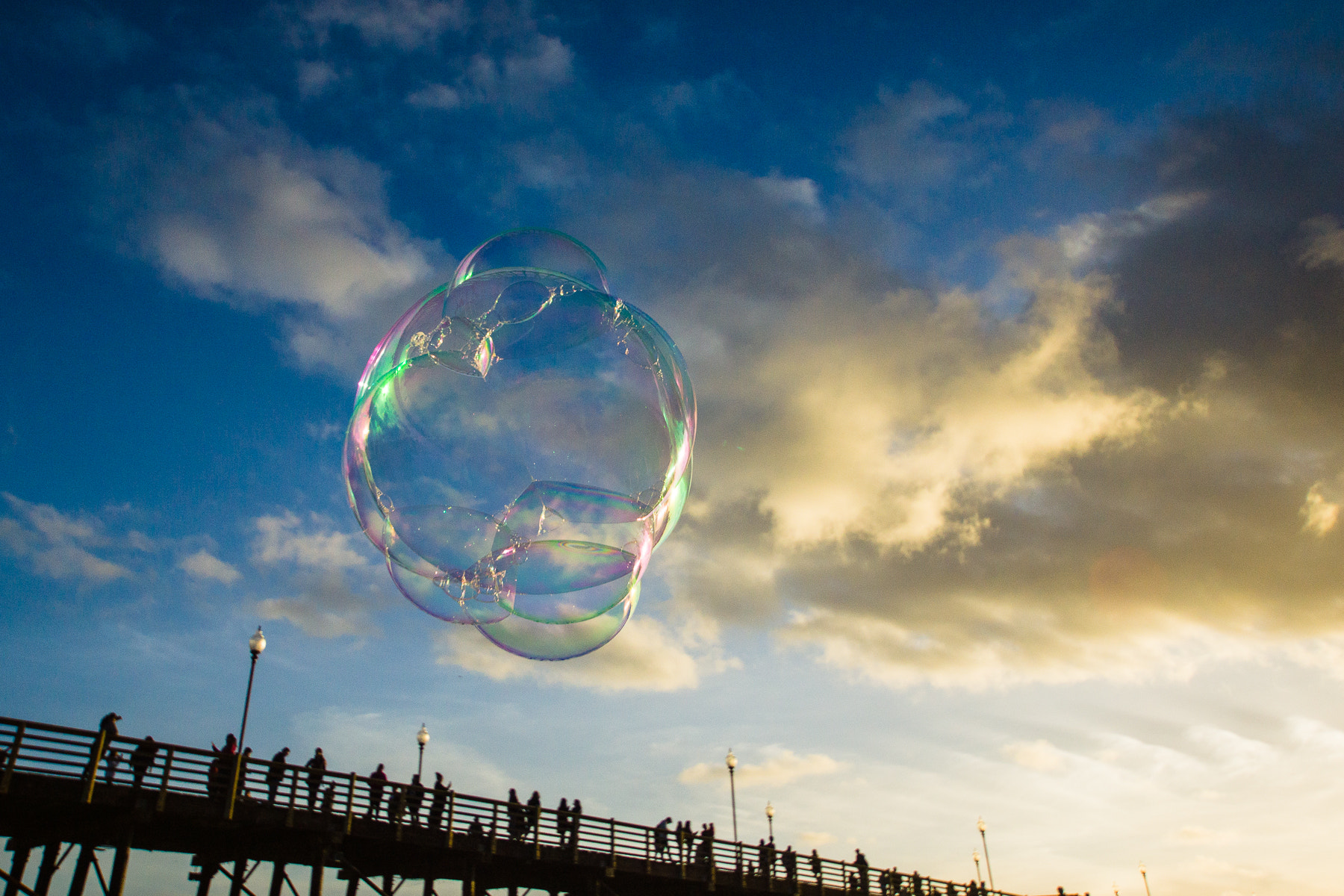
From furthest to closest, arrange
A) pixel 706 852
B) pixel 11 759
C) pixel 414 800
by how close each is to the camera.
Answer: pixel 706 852 → pixel 414 800 → pixel 11 759

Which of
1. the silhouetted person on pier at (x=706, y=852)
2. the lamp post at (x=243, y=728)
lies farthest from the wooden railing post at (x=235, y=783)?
the silhouetted person on pier at (x=706, y=852)

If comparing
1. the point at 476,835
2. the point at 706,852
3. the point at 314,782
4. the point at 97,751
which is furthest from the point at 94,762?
the point at 706,852

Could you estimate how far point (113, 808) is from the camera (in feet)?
47.3

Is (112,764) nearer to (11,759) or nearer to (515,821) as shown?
(11,759)

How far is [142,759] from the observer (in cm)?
1478

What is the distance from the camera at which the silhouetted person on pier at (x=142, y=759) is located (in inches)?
577

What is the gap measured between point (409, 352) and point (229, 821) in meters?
10.5

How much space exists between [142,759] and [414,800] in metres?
5.48

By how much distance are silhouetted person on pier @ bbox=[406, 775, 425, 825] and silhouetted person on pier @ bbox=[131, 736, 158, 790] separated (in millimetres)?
5012

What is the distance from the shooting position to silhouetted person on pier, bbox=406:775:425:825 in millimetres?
17984

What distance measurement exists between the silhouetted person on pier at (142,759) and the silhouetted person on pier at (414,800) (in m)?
5.01

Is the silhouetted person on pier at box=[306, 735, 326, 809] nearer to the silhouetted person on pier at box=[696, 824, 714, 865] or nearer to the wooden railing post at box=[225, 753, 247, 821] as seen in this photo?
the wooden railing post at box=[225, 753, 247, 821]

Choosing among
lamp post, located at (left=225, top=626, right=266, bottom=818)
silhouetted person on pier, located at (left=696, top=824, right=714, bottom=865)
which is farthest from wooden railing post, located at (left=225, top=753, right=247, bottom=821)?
silhouetted person on pier, located at (left=696, top=824, right=714, bottom=865)

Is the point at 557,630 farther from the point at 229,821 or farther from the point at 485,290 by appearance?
the point at 229,821
